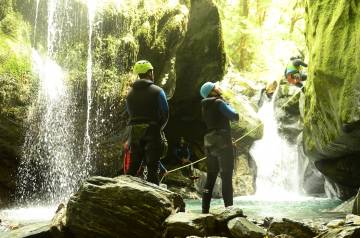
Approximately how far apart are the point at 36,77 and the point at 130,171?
22.7 feet

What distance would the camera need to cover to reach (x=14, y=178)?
1317 cm

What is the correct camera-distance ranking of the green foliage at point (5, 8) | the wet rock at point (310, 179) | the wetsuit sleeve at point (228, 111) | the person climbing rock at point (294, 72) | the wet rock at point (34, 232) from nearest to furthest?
the wet rock at point (34, 232) < the wetsuit sleeve at point (228, 111) < the green foliage at point (5, 8) < the person climbing rock at point (294, 72) < the wet rock at point (310, 179)

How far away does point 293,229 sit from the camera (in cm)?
466

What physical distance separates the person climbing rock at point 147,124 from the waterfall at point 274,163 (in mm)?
13983

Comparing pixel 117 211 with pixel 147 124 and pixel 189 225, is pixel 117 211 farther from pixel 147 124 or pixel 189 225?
pixel 147 124

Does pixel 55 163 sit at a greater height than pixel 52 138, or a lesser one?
lesser

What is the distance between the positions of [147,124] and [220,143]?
4.56ft

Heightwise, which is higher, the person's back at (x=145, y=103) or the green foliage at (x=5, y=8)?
the green foliage at (x=5, y=8)

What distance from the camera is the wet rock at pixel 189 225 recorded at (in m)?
4.74

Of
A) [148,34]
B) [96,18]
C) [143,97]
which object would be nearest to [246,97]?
[148,34]

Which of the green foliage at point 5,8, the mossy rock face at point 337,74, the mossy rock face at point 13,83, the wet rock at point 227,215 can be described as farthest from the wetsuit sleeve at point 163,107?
the green foliage at point 5,8

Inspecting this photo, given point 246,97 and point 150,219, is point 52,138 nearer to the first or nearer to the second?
point 150,219

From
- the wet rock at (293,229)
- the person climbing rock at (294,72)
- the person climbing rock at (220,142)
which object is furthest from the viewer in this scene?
the person climbing rock at (294,72)

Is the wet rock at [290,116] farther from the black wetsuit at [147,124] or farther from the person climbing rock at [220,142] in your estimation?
the black wetsuit at [147,124]
